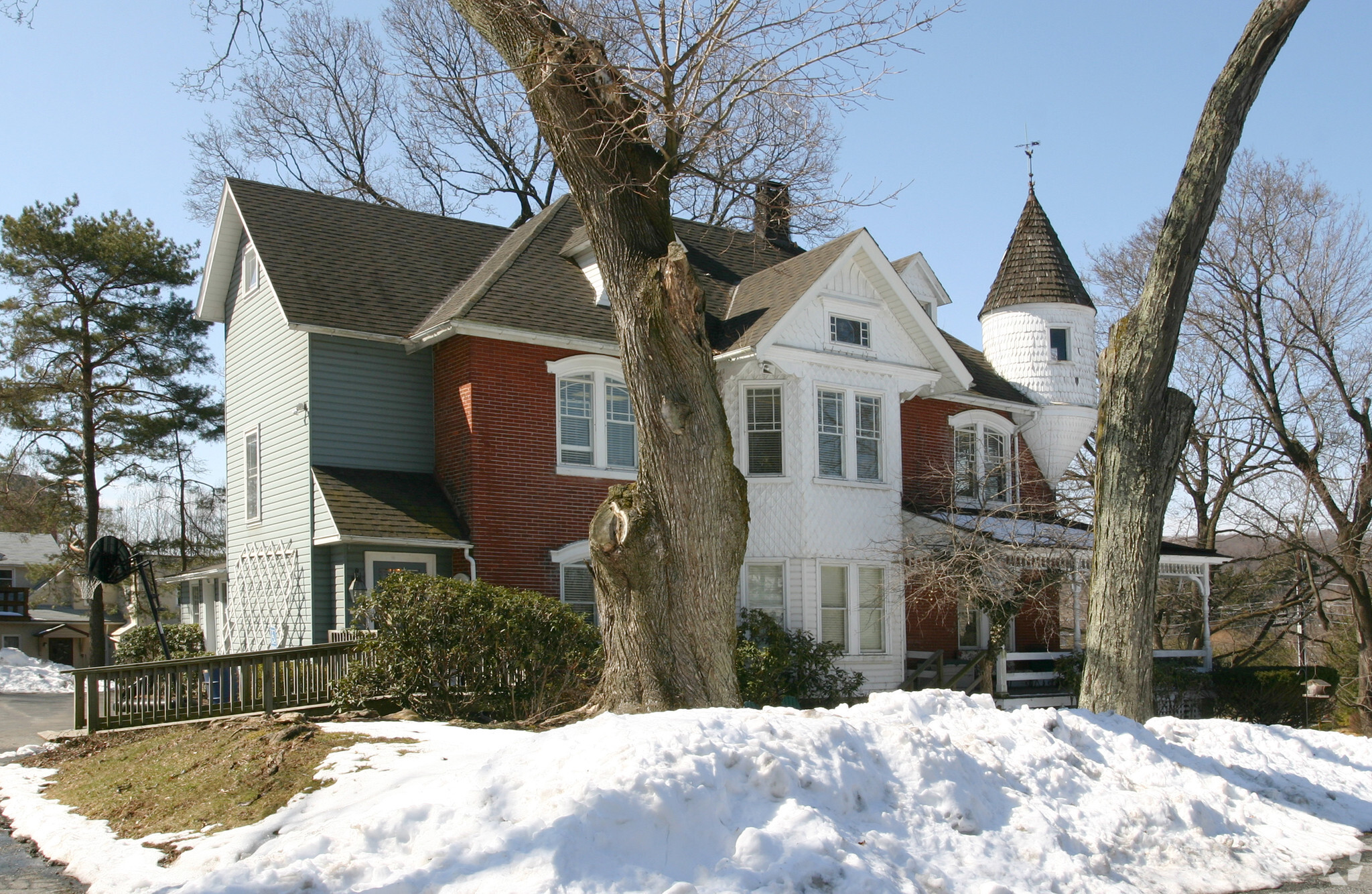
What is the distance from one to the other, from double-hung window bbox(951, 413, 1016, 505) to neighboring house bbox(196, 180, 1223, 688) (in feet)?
0.61

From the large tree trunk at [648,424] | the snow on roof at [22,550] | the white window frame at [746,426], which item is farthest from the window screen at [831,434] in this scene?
the snow on roof at [22,550]

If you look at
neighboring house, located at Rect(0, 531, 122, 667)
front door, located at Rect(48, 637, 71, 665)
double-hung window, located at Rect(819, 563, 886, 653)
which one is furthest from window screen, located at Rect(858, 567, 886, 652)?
front door, located at Rect(48, 637, 71, 665)

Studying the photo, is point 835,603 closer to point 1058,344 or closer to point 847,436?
point 847,436

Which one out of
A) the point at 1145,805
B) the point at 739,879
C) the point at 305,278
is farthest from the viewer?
the point at 305,278

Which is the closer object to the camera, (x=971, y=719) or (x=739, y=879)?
(x=739, y=879)

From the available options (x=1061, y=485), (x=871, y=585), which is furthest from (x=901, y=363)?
(x=1061, y=485)

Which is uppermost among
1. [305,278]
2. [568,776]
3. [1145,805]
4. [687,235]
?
[687,235]

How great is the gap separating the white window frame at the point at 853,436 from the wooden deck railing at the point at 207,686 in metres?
8.76

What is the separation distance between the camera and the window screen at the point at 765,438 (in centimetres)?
1927

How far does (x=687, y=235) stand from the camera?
75.2 ft

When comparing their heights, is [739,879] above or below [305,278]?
below

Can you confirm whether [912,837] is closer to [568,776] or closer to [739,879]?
[739,879]

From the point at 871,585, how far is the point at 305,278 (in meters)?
10.6

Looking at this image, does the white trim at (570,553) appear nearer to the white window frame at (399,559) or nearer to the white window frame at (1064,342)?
the white window frame at (399,559)
